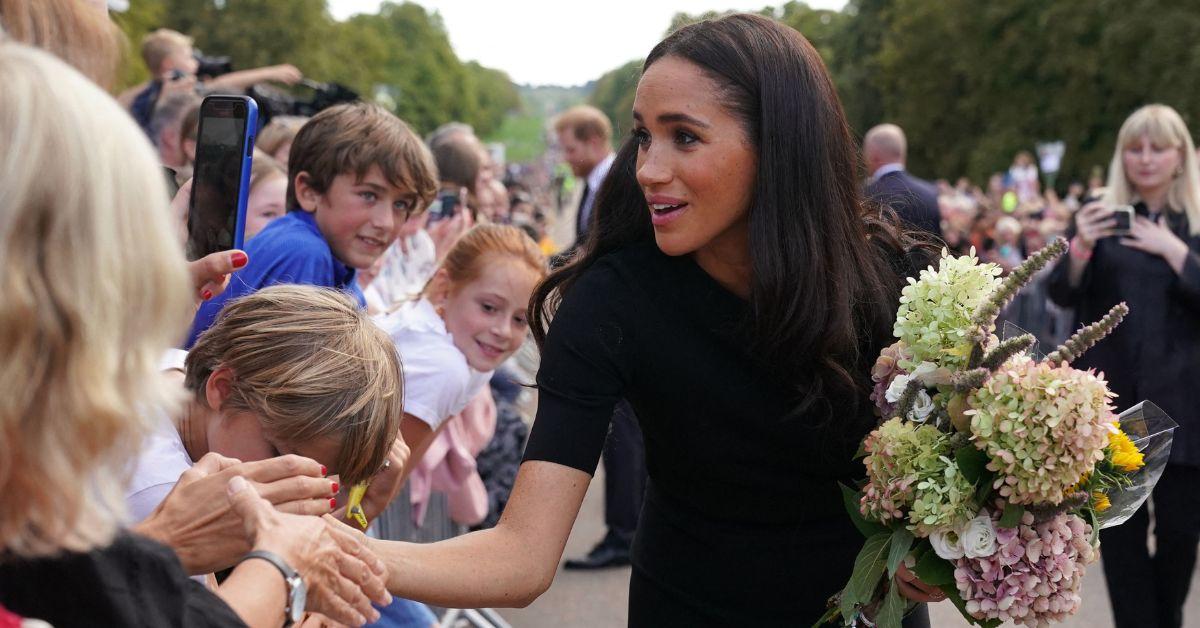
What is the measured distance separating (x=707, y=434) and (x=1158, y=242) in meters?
3.63

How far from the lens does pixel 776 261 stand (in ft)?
8.32

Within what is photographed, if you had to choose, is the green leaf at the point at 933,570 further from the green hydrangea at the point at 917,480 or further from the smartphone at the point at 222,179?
the smartphone at the point at 222,179

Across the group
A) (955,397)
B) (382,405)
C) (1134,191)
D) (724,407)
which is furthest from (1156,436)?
(1134,191)

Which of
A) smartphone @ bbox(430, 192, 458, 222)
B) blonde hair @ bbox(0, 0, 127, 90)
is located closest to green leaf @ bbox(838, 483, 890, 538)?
blonde hair @ bbox(0, 0, 127, 90)

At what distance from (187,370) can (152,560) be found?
1.04 m

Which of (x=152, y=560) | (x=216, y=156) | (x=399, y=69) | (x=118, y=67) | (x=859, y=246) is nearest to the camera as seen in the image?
(x=152, y=560)

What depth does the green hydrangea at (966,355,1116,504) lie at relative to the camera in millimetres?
2238

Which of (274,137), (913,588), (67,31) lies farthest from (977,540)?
(274,137)

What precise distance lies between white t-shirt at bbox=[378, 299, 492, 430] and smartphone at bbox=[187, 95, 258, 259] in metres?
0.91

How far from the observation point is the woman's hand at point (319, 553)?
1.84 m

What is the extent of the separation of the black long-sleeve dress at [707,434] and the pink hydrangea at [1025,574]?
14.2 inches

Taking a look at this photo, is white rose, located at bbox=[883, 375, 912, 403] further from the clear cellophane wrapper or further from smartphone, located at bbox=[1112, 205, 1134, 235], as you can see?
smartphone, located at bbox=[1112, 205, 1134, 235]

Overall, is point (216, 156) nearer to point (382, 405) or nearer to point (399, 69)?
point (382, 405)

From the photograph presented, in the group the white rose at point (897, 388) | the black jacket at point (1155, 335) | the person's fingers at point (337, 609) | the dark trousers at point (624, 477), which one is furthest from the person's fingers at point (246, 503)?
the dark trousers at point (624, 477)
